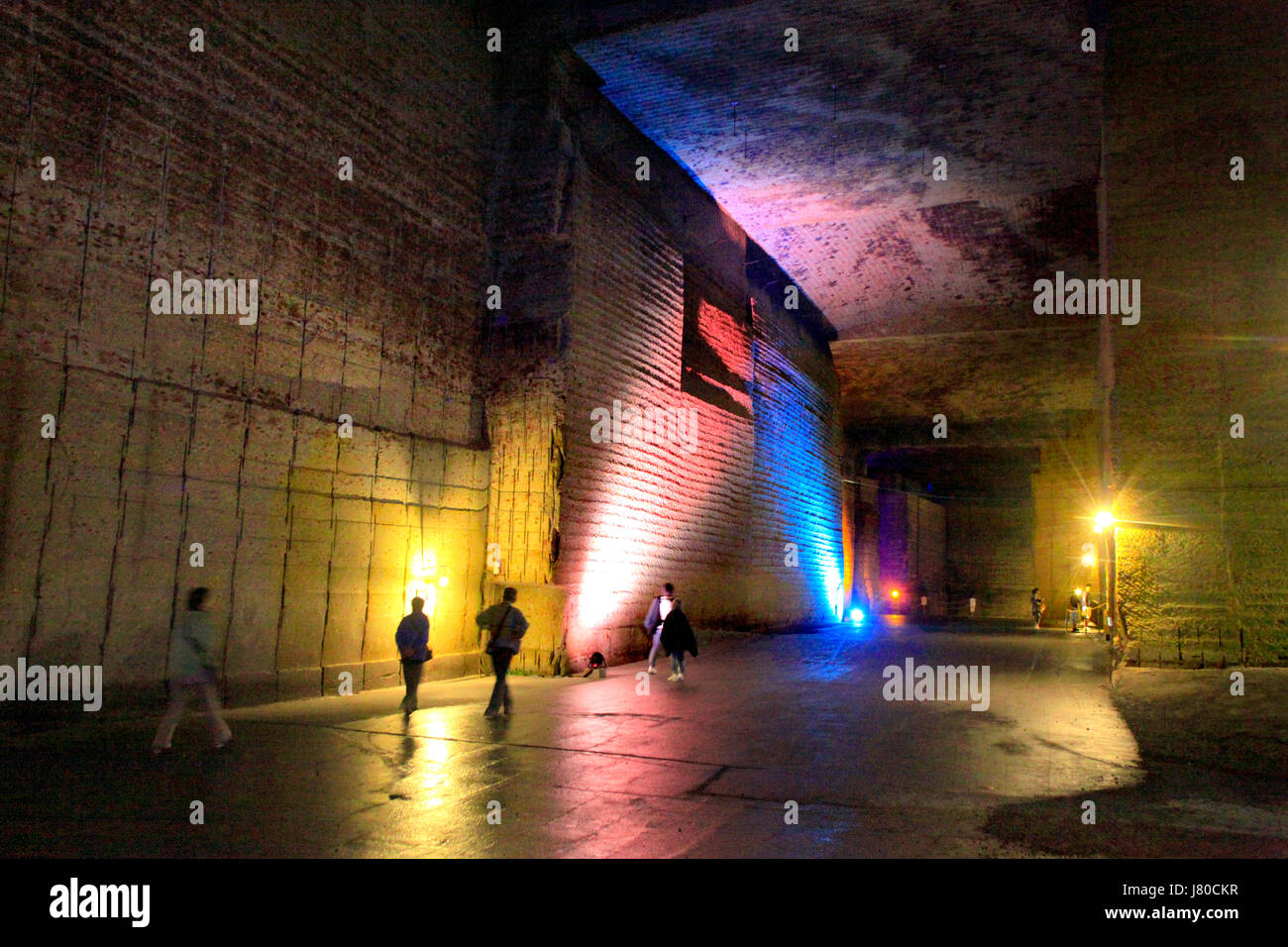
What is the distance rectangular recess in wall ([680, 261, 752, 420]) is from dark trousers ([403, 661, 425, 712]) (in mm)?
8564

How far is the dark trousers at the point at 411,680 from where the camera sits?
884 cm

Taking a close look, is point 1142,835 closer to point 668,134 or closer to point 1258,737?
point 1258,737

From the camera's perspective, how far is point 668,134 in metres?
14.7

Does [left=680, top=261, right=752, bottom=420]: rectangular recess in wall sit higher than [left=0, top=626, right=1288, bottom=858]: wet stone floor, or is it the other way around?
[left=680, top=261, right=752, bottom=420]: rectangular recess in wall

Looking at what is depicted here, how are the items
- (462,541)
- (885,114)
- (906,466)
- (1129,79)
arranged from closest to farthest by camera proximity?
1. (1129,79)
2. (462,541)
3. (885,114)
4. (906,466)

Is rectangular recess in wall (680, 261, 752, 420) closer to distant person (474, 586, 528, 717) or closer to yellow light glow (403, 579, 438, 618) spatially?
yellow light glow (403, 579, 438, 618)

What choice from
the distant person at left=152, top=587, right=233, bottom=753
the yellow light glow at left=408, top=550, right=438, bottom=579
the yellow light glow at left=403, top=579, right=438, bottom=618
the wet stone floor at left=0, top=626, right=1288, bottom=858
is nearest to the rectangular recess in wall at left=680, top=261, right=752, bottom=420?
the yellow light glow at left=408, top=550, right=438, bottom=579

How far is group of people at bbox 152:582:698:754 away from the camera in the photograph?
6.89m

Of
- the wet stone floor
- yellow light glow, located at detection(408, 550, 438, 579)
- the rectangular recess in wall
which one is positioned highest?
the rectangular recess in wall

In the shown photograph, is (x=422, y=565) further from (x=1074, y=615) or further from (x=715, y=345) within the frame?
(x=1074, y=615)

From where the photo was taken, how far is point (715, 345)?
1756 centimetres
